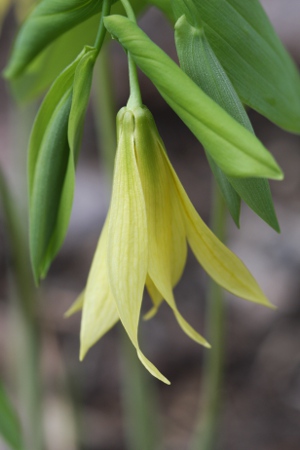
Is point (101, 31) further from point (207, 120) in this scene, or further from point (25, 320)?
point (25, 320)

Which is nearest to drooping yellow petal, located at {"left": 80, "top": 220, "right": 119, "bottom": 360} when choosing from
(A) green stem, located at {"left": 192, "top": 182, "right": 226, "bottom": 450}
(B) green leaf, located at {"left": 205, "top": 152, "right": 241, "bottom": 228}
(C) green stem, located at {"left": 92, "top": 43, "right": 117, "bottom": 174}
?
(B) green leaf, located at {"left": 205, "top": 152, "right": 241, "bottom": 228}

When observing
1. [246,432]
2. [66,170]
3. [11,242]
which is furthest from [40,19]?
[246,432]

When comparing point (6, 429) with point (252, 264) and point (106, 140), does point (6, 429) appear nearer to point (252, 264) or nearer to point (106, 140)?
point (106, 140)

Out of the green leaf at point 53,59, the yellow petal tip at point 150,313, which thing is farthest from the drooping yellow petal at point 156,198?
the green leaf at point 53,59

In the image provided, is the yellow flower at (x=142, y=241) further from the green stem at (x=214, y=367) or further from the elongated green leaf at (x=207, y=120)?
the green stem at (x=214, y=367)

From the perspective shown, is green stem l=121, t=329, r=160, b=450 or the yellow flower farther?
green stem l=121, t=329, r=160, b=450

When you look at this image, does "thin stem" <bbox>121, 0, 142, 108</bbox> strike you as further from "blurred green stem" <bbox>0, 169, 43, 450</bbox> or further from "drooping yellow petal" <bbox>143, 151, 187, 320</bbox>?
"blurred green stem" <bbox>0, 169, 43, 450</bbox>
